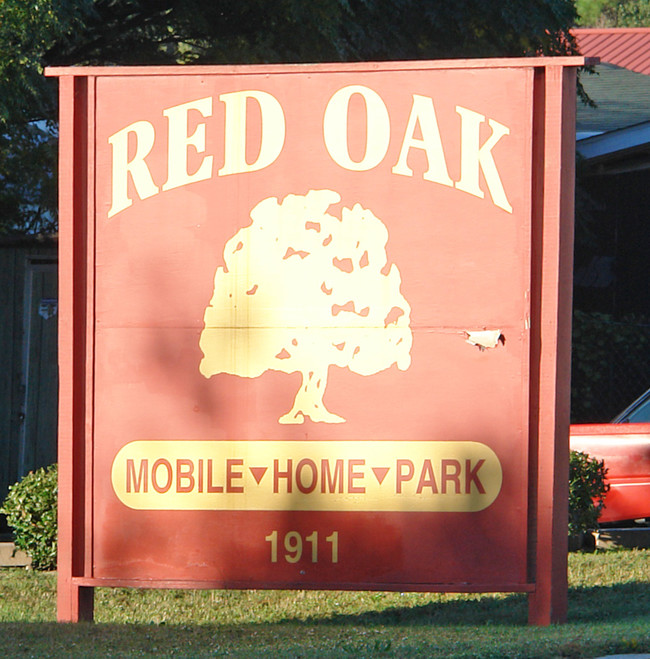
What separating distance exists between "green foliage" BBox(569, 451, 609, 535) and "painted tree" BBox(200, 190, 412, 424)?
12.7 feet

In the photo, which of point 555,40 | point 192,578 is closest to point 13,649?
point 192,578

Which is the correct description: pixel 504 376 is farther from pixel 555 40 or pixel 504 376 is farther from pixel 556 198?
pixel 555 40

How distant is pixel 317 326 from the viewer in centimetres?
568

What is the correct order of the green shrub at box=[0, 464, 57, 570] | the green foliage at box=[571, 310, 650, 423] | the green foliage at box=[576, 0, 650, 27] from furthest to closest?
the green foliage at box=[576, 0, 650, 27], the green foliage at box=[571, 310, 650, 423], the green shrub at box=[0, 464, 57, 570]

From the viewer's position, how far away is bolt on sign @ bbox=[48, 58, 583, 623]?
5578 mm

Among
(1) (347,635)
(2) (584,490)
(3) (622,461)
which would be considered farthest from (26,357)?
(1) (347,635)

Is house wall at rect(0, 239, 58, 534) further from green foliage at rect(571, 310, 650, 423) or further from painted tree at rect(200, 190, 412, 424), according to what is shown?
green foliage at rect(571, 310, 650, 423)

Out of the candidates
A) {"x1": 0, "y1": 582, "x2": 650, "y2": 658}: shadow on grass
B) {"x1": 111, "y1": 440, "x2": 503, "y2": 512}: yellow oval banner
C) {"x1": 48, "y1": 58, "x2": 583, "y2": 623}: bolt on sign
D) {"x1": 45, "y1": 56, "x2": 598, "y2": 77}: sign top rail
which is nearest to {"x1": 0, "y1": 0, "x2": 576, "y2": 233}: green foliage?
{"x1": 45, "y1": 56, "x2": 598, "y2": 77}: sign top rail

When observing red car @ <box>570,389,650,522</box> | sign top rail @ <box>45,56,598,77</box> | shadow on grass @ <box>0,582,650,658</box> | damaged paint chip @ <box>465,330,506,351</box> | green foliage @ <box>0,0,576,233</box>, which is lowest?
shadow on grass @ <box>0,582,650,658</box>

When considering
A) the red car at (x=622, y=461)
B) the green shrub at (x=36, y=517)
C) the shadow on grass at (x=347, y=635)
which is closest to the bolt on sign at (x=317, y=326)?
the shadow on grass at (x=347, y=635)

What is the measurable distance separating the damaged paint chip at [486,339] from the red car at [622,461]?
437cm

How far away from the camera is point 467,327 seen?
559 centimetres

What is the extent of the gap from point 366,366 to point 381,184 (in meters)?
1.01

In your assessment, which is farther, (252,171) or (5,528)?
(5,528)
